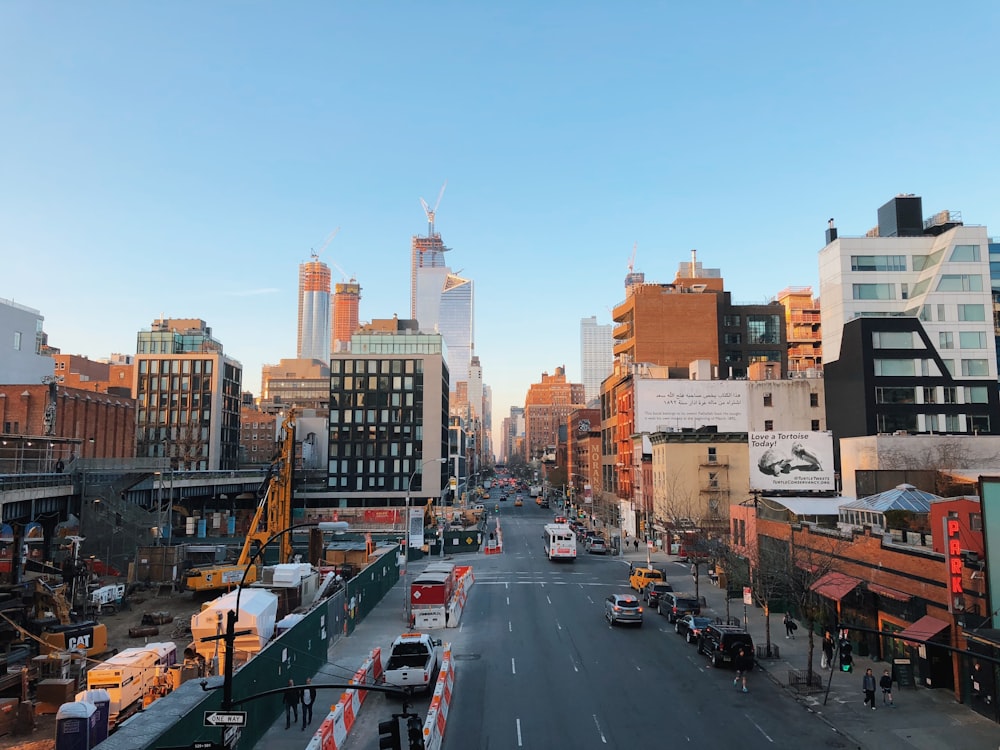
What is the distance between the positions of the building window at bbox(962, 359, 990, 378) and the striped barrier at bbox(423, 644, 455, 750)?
213ft

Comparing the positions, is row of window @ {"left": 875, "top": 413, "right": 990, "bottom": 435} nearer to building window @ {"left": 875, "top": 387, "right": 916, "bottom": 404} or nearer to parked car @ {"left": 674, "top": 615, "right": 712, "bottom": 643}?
building window @ {"left": 875, "top": 387, "right": 916, "bottom": 404}

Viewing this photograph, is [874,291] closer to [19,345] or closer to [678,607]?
[678,607]

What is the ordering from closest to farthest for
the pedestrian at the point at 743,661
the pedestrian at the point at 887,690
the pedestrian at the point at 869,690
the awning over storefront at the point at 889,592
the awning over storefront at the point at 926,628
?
the pedestrian at the point at 869,690, the pedestrian at the point at 887,690, the awning over storefront at the point at 926,628, the awning over storefront at the point at 889,592, the pedestrian at the point at 743,661

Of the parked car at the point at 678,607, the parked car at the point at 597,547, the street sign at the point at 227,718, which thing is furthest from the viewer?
the parked car at the point at 597,547

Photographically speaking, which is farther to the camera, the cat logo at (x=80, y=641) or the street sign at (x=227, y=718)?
the cat logo at (x=80, y=641)

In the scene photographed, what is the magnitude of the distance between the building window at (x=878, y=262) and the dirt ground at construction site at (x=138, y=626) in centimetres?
6799

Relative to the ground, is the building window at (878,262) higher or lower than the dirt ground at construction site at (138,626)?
higher

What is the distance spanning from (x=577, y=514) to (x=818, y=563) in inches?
3636

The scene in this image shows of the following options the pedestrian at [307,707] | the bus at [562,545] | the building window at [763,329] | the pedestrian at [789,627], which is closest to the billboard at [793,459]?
the pedestrian at [789,627]

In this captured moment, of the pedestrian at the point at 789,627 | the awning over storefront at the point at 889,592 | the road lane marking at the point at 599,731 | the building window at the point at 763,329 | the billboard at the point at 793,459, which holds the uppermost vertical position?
the building window at the point at 763,329

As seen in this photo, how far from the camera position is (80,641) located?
33.0 metres

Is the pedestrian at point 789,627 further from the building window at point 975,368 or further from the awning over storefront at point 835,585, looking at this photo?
the building window at point 975,368

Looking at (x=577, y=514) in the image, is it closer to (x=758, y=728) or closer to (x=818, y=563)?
(x=818, y=563)

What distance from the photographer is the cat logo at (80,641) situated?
106 feet
